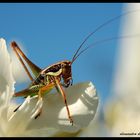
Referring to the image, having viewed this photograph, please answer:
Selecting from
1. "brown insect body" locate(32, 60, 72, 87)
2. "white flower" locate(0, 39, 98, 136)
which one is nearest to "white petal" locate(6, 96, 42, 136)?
"white flower" locate(0, 39, 98, 136)

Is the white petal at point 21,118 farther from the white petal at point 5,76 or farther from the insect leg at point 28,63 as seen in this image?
the insect leg at point 28,63

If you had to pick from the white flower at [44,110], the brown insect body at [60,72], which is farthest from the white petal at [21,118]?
the brown insect body at [60,72]

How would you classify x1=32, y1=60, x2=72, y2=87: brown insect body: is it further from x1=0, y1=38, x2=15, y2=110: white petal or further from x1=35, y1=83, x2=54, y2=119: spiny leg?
x1=0, y1=38, x2=15, y2=110: white petal

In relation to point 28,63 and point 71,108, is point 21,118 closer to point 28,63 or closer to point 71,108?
point 71,108

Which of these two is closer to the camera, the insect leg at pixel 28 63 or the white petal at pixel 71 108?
the white petal at pixel 71 108

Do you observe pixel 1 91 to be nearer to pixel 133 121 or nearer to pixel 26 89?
pixel 26 89

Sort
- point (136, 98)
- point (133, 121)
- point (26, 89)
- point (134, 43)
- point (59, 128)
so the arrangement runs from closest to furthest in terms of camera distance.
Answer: point (59, 128) → point (26, 89) → point (133, 121) → point (136, 98) → point (134, 43)

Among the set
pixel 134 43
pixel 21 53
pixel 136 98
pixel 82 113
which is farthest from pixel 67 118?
pixel 134 43

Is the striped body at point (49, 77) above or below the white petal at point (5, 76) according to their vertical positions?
below
